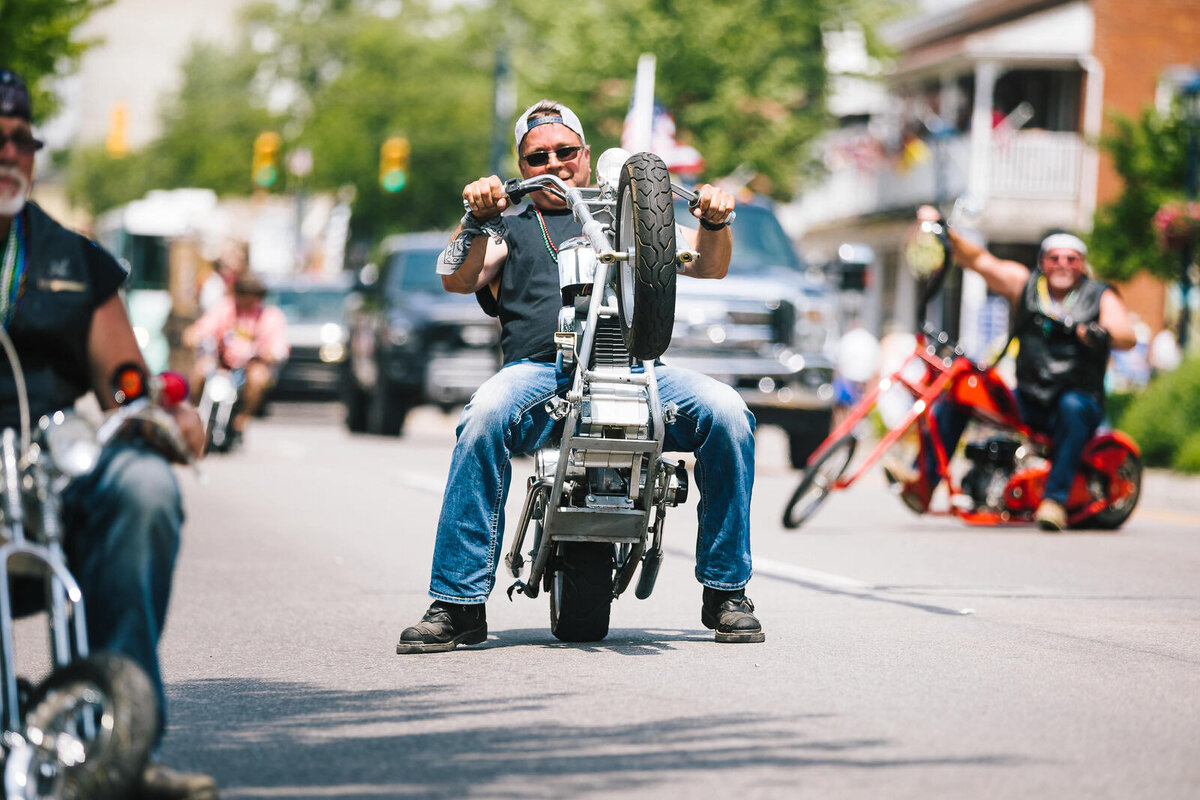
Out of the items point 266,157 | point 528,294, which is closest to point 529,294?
point 528,294

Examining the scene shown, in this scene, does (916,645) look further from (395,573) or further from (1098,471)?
(1098,471)

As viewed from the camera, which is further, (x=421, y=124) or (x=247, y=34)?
(x=247, y=34)

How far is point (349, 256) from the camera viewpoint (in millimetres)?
65750

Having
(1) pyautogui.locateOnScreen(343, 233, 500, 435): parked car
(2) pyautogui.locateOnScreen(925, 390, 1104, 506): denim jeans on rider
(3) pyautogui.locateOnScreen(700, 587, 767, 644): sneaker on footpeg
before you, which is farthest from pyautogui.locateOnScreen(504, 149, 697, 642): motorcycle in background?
(1) pyautogui.locateOnScreen(343, 233, 500, 435): parked car

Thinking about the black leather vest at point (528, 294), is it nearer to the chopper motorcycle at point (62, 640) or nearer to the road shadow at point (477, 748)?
the road shadow at point (477, 748)

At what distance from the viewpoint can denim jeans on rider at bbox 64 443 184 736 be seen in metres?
4.46

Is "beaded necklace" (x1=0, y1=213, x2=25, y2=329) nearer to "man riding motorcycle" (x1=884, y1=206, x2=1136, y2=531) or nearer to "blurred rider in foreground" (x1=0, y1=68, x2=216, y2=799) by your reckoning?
"blurred rider in foreground" (x1=0, y1=68, x2=216, y2=799)

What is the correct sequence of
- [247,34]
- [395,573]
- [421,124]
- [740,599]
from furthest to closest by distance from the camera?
[247,34]
[421,124]
[395,573]
[740,599]

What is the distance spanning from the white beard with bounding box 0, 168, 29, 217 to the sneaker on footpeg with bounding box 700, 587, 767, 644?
10.2 feet

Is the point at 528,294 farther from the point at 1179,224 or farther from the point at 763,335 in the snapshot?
the point at 1179,224

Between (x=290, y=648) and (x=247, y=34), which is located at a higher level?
(x=247, y=34)

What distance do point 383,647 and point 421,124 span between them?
58412 millimetres

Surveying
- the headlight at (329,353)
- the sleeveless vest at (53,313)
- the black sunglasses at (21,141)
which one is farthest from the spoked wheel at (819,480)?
the headlight at (329,353)

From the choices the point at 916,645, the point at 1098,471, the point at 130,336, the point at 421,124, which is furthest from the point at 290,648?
the point at 421,124
